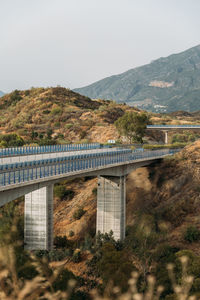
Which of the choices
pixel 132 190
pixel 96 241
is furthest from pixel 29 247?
pixel 132 190

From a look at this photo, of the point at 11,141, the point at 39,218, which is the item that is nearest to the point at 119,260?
the point at 39,218

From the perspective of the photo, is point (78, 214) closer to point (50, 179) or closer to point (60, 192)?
point (60, 192)

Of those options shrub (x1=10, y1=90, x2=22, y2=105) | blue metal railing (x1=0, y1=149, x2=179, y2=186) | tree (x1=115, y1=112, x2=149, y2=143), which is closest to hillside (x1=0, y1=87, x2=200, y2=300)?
blue metal railing (x1=0, y1=149, x2=179, y2=186)

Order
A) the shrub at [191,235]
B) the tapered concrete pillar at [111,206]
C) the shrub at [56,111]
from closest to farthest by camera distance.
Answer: the shrub at [191,235] → the tapered concrete pillar at [111,206] → the shrub at [56,111]

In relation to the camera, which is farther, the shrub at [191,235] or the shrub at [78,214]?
the shrub at [78,214]

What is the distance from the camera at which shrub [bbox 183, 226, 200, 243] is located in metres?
35.9

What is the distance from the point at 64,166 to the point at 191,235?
1764 centimetres

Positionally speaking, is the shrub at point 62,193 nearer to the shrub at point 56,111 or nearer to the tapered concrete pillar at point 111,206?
the tapered concrete pillar at point 111,206

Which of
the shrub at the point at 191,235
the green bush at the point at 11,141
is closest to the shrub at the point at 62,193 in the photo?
the green bush at the point at 11,141

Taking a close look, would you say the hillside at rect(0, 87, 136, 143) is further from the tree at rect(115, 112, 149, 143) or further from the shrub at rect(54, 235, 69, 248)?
the shrub at rect(54, 235, 69, 248)

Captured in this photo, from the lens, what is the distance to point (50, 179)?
2516cm

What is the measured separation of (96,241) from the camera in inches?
1475

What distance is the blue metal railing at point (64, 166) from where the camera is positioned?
850 inches

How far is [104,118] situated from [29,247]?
229ft
